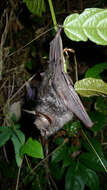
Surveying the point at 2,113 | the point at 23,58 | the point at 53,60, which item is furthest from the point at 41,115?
the point at 23,58

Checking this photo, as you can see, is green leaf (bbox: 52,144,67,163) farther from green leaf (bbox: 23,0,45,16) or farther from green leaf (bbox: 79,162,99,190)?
green leaf (bbox: 23,0,45,16)

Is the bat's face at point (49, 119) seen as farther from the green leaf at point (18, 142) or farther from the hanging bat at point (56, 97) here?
the green leaf at point (18, 142)

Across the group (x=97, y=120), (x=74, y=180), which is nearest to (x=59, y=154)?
(x=74, y=180)

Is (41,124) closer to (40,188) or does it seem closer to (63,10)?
(40,188)

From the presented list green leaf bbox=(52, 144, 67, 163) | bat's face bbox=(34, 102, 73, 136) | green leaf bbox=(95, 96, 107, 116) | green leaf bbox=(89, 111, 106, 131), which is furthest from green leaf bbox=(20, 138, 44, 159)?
green leaf bbox=(95, 96, 107, 116)

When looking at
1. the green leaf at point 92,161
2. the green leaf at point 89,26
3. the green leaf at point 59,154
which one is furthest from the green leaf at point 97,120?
the green leaf at point 89,26

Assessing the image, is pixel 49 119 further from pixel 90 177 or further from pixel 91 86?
pixel 90 177
